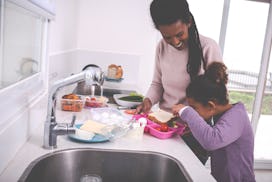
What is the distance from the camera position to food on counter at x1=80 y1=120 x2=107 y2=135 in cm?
102

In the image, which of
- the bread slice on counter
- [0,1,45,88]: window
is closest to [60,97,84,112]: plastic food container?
[0,1,45,88]: window

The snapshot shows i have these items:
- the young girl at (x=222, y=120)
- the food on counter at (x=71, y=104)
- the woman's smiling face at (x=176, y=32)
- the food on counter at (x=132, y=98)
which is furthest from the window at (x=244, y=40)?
the food on counter at (x=71, y=104)

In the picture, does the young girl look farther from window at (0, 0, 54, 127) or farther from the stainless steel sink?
window at (0, 0, 54, 127)

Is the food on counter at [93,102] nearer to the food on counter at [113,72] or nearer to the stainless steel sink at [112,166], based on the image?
the stainless steel sink at [112,166]

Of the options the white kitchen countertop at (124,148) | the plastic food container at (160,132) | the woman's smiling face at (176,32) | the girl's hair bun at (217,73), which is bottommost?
the white kitchen countertop at (124,148)

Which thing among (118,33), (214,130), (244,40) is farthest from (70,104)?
(244,40)

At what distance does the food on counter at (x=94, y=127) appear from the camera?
3.35 ft

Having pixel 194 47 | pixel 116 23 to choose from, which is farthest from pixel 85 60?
pixel 194 47

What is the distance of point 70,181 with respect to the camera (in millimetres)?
917

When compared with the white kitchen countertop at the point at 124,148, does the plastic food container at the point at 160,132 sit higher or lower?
higher

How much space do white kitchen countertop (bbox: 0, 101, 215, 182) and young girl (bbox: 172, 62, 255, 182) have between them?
5.2 inches

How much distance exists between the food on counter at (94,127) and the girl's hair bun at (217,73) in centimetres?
51

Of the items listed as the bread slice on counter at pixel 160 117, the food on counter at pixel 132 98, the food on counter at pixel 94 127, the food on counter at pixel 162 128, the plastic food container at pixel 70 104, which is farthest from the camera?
the food on counter at pixel 132 98

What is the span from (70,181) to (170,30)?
0.74 meters
